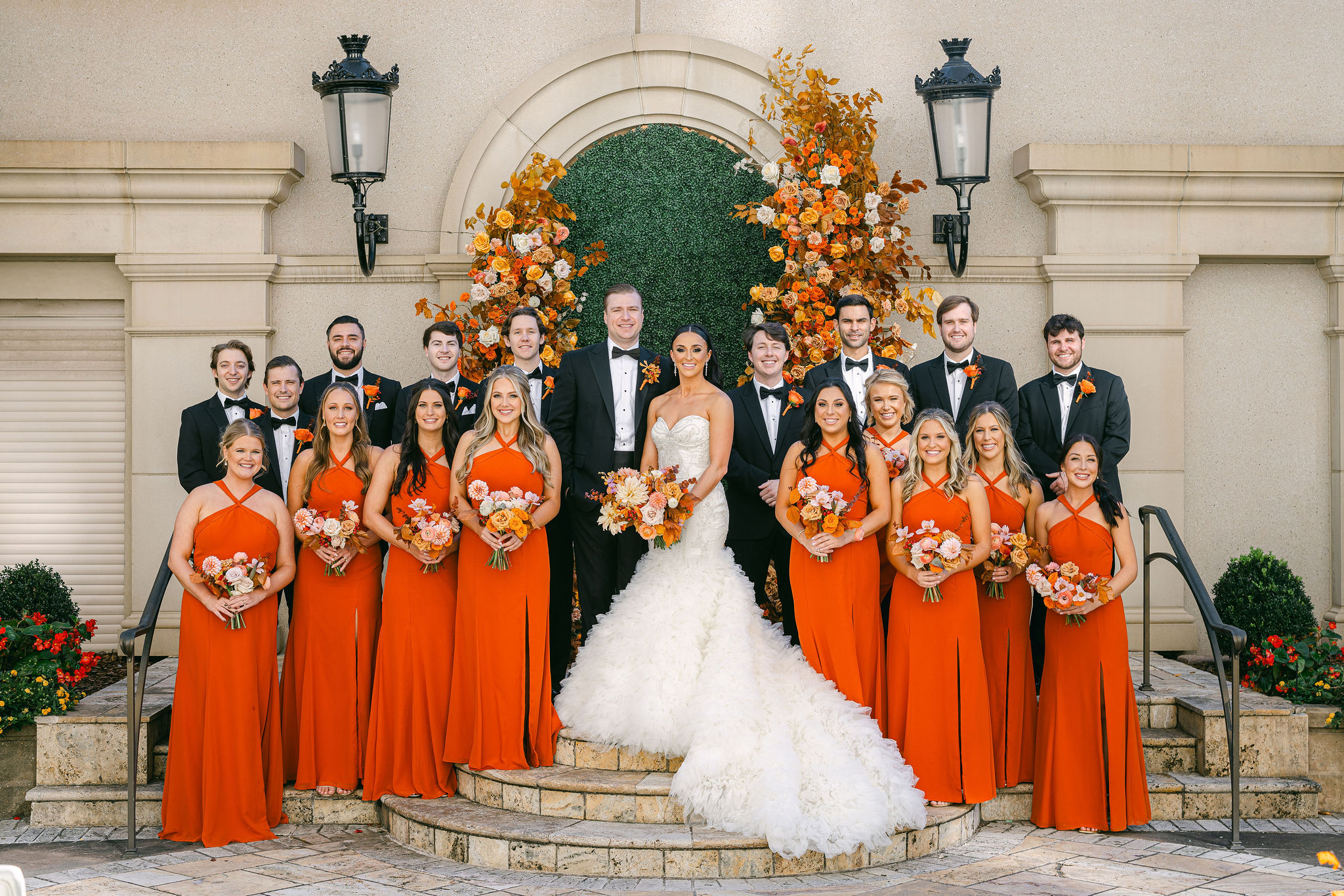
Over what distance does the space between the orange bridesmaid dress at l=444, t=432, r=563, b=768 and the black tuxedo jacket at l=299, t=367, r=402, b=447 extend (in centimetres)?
125

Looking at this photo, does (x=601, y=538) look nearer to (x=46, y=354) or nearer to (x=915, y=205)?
(x=915, y=205)

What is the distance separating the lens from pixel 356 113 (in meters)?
7.50

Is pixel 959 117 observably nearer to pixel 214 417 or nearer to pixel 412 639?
pixel 412 639

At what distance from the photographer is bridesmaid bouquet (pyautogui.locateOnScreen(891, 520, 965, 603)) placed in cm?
544

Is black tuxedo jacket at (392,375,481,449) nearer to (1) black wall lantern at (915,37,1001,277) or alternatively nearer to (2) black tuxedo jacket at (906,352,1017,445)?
(2) black tuxedo jacket at (906,352,1017,445)

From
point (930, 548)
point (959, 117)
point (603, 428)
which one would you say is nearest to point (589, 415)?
point (603, 428)

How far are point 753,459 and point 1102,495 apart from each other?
181 centimetres

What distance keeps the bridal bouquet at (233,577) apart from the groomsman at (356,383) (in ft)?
4.10

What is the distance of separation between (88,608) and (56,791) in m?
2.92

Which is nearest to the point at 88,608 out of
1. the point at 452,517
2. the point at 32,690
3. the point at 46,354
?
the point at 46,354

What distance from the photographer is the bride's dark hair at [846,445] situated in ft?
18.9

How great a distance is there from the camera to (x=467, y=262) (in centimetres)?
832

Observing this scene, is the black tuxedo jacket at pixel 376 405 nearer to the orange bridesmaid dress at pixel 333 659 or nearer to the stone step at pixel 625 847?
the orange bridesmaid dress at pixel 333 659

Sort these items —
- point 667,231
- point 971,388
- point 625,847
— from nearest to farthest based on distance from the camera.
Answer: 1. point 625,847
2. point 971,388
3. point 667,231
